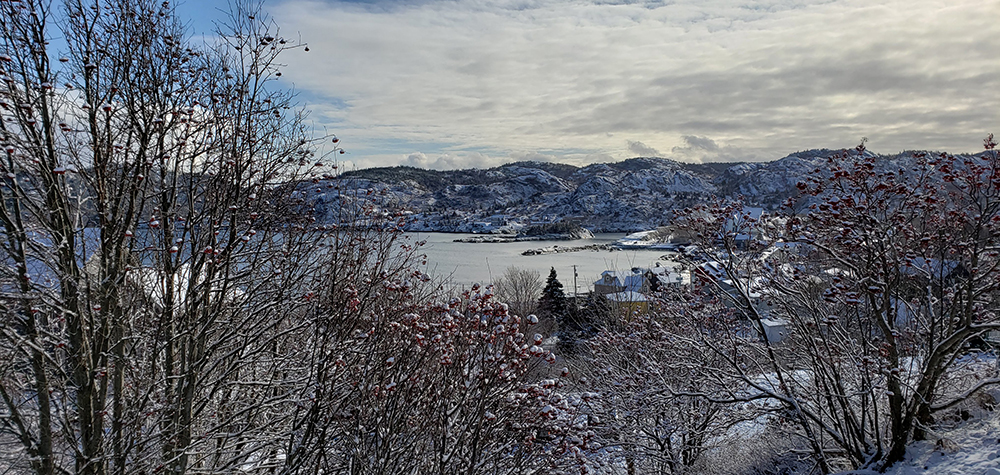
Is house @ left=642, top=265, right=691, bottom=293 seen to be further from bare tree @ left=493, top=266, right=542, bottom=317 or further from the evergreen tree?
bare tree @ left=493, top=266, right=542, bottom=317

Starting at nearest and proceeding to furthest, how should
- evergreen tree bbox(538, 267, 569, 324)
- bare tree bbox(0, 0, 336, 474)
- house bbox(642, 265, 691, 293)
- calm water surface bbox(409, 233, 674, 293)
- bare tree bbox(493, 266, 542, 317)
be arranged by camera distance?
bare tree bbox(0, 0, 336, 474), house bbox(642, 265, 691, 293), evergreen tree bbox(538, 267, 569, 324), bare tree bbox(493, 266, 542, 317), calm water surface bbox(409, 233, 674, 293)

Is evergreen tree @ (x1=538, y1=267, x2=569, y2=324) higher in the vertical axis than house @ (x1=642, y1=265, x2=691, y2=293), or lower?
lower

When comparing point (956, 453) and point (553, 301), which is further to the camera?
point (553, 301)

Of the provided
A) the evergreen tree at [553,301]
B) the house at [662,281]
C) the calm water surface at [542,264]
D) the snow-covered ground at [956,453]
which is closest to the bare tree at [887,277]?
the snow-covered ground at [956,453]

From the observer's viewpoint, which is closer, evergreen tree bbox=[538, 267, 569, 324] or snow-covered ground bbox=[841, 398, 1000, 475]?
snow-covered ground bbox=[841, 398, 1000, 475]

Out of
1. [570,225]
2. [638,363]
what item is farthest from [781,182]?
[638,363]

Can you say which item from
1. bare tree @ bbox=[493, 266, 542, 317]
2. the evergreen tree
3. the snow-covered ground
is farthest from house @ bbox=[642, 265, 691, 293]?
bare tree @ bbox=[493, 266, 542, 317]

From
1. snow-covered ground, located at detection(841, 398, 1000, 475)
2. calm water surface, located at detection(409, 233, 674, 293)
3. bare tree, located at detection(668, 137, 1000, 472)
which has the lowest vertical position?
calm water surface, located at detection(409, 233, 674, 293)

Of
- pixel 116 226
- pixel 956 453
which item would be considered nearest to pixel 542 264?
pixel 956 453

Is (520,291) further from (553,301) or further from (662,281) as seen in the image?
(662,281)

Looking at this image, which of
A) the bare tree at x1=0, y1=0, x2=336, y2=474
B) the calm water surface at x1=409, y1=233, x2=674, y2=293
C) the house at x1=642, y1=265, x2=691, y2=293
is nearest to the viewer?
the bare tree at x1=0, y1=0, x2=336, y2=474

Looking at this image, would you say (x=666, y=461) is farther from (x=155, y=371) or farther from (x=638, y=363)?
(x=155, y=371)

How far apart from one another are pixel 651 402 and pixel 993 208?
5888 mm

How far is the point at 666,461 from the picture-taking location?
37.0ft
